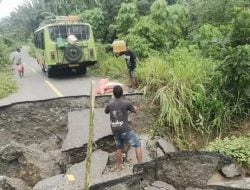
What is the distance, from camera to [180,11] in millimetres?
16219

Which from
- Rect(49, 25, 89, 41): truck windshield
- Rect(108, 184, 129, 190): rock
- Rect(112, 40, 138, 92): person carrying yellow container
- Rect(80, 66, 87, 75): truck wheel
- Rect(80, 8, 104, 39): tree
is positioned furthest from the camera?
Rect(80, 8, 104, 39): tree

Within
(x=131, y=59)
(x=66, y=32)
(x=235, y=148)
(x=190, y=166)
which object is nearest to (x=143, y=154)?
(x=190, y=166)

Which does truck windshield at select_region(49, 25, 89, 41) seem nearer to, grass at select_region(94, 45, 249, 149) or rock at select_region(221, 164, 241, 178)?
grass at select_region(94, 45, 249, 149)

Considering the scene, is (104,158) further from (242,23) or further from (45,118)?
(242,23)

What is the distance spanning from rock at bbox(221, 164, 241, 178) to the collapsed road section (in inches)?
0.8

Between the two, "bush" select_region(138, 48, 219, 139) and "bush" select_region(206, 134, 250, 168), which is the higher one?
"bush" select_region(138, 48, 219, 139)

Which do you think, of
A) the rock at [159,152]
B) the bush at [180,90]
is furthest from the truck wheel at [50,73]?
the rock at [159,152]

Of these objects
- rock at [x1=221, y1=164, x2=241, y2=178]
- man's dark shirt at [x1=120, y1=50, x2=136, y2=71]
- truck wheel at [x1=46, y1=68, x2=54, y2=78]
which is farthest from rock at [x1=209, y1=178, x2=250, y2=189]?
truck wheel at [x1=46, y1=68, x2=54, y2=78]

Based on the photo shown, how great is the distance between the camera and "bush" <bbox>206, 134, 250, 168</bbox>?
7449 mm

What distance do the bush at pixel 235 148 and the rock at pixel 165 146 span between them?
0.69 metres

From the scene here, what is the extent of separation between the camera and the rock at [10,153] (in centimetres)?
811

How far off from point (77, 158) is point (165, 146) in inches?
66.3

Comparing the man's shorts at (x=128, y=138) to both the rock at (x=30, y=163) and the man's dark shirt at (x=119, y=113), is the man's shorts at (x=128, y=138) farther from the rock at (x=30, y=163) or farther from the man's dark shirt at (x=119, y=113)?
the rock at (x=30, y=163)

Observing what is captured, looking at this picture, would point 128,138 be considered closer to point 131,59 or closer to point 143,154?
point 143,154
